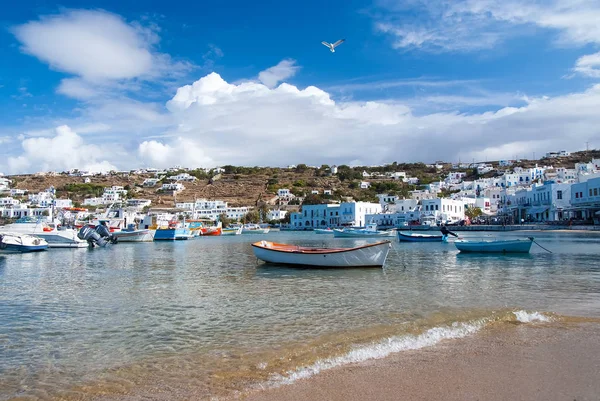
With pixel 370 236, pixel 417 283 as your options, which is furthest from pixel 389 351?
pixel 370 236

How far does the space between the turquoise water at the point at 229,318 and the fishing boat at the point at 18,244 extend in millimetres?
14702

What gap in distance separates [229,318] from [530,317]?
6.74 meters

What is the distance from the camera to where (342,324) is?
9250mm

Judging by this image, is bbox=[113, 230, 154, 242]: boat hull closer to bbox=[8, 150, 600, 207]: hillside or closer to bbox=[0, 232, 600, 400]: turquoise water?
bbox=[0, 232, 600, 400]: turquoise water

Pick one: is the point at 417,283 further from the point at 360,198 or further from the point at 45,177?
the point at 45,177

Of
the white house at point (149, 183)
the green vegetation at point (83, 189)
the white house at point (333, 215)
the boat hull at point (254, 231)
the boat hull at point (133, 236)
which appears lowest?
the boat hull at point (254, 231)

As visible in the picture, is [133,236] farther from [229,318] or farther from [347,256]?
[229,318]

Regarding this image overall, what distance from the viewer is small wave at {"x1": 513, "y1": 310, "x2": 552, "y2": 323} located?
30.5 ft

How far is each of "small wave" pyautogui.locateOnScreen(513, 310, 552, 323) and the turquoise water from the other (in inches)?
13.3

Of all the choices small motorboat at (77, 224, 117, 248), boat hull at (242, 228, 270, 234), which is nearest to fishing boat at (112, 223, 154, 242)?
small motorboat at (77, 224, 117, 248)

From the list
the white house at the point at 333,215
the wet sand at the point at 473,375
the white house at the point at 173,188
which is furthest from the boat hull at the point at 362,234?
the white house at the point at 173,188

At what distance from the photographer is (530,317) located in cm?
952

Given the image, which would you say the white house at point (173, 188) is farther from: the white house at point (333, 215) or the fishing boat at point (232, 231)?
the fishing boat at point (232, 231)

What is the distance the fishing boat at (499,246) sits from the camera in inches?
1104
